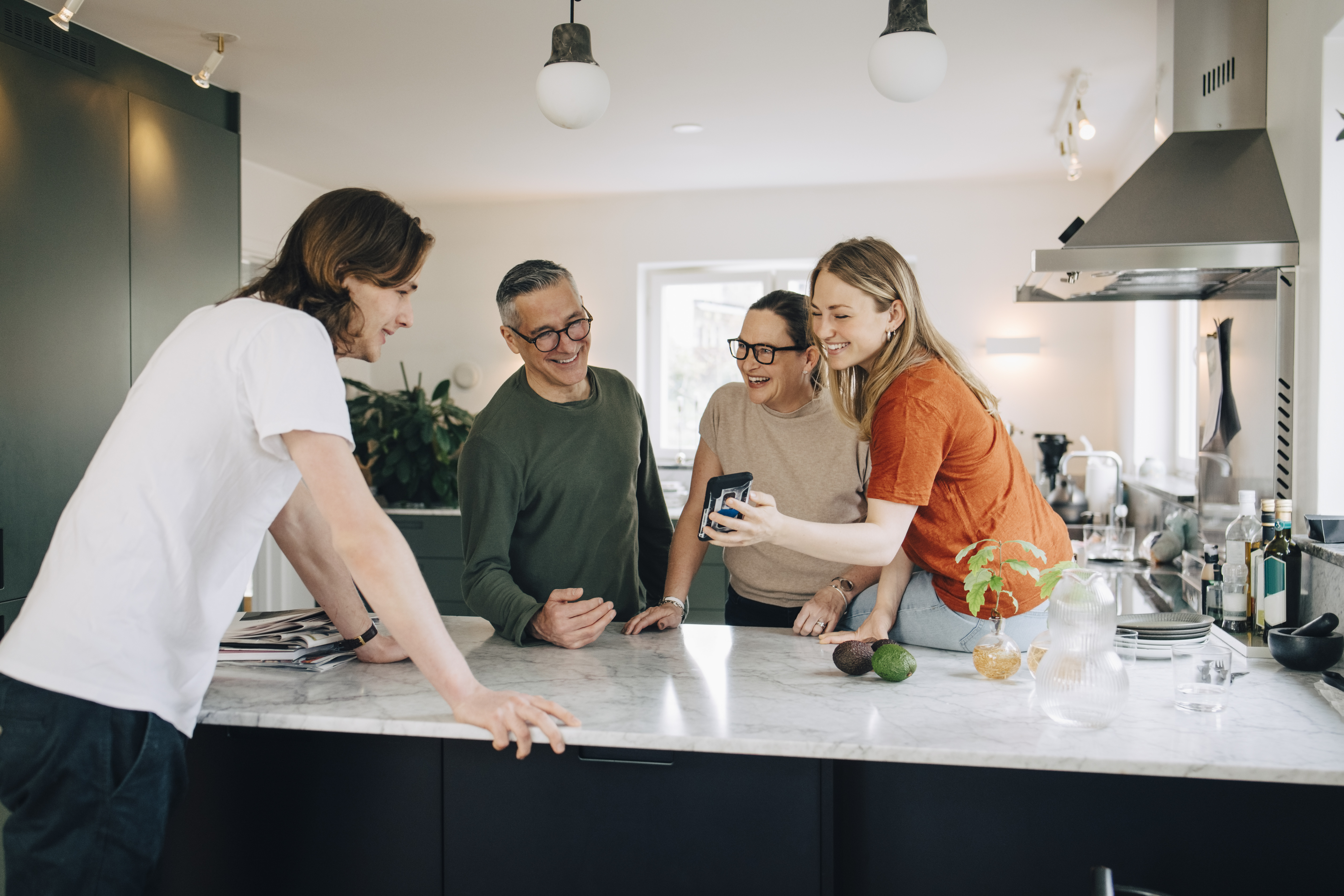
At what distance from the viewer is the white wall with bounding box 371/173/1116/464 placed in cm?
515

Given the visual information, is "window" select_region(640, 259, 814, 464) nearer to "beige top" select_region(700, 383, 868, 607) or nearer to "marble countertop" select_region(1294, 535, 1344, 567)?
"beige top" select_region(700, 383, 868, 607)

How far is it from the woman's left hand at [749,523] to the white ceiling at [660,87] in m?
2.02

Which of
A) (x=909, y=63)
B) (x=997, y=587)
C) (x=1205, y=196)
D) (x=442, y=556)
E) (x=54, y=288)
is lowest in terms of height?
(x=442, y=556)

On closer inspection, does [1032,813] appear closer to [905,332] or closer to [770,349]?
[905,332]

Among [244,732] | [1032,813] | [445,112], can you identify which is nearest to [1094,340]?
[445,112]

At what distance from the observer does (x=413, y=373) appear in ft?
19.4

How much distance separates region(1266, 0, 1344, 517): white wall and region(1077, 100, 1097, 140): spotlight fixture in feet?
5.36

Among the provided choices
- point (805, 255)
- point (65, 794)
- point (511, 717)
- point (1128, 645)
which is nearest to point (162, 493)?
point (65, 794)

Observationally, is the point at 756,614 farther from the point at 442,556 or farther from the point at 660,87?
the point at 442,556

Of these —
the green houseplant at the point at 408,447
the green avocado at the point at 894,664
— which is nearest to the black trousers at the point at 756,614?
the green avocado at the point at 894,664

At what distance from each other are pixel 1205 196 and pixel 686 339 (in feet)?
12.2

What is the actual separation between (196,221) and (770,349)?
2.71 metres

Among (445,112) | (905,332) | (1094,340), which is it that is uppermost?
(445,112)

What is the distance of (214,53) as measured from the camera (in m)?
3.30
